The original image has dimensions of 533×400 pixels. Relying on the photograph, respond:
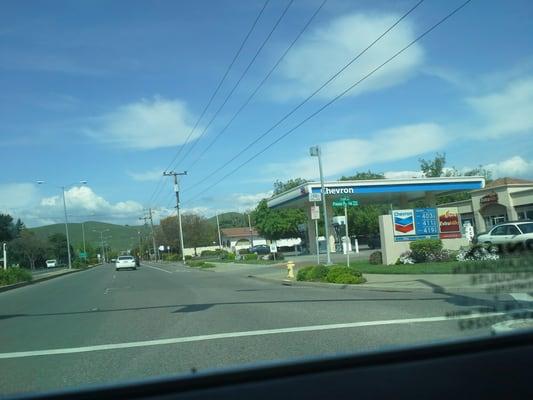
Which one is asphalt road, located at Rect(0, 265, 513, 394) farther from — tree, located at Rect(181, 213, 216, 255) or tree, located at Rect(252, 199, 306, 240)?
tree, located at Rect(181, 213, 216, 255)

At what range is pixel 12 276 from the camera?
33969 mm

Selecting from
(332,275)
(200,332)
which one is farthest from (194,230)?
(200,332)

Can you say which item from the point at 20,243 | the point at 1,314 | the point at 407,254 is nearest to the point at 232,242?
the point at 20,243

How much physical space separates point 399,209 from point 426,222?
6351 mm

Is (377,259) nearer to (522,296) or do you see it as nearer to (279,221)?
(522,296)

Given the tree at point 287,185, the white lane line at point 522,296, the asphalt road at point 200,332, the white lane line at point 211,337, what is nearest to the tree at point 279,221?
the tree at point 287,185

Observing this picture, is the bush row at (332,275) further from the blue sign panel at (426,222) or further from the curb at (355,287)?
the blue sign panel at (426,222)

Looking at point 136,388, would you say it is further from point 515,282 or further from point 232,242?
point 232,242

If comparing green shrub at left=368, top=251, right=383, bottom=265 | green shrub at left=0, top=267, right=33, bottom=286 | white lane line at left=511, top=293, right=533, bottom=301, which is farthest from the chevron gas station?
white lane line at left=511, top=293, right=533, bottom=301

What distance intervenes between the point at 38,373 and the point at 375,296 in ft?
32.1

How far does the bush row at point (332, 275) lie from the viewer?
1920cm

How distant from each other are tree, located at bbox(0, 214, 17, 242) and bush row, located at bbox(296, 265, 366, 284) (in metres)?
72.0

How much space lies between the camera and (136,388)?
254 centimetres

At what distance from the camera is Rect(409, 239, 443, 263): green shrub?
2473 cm
